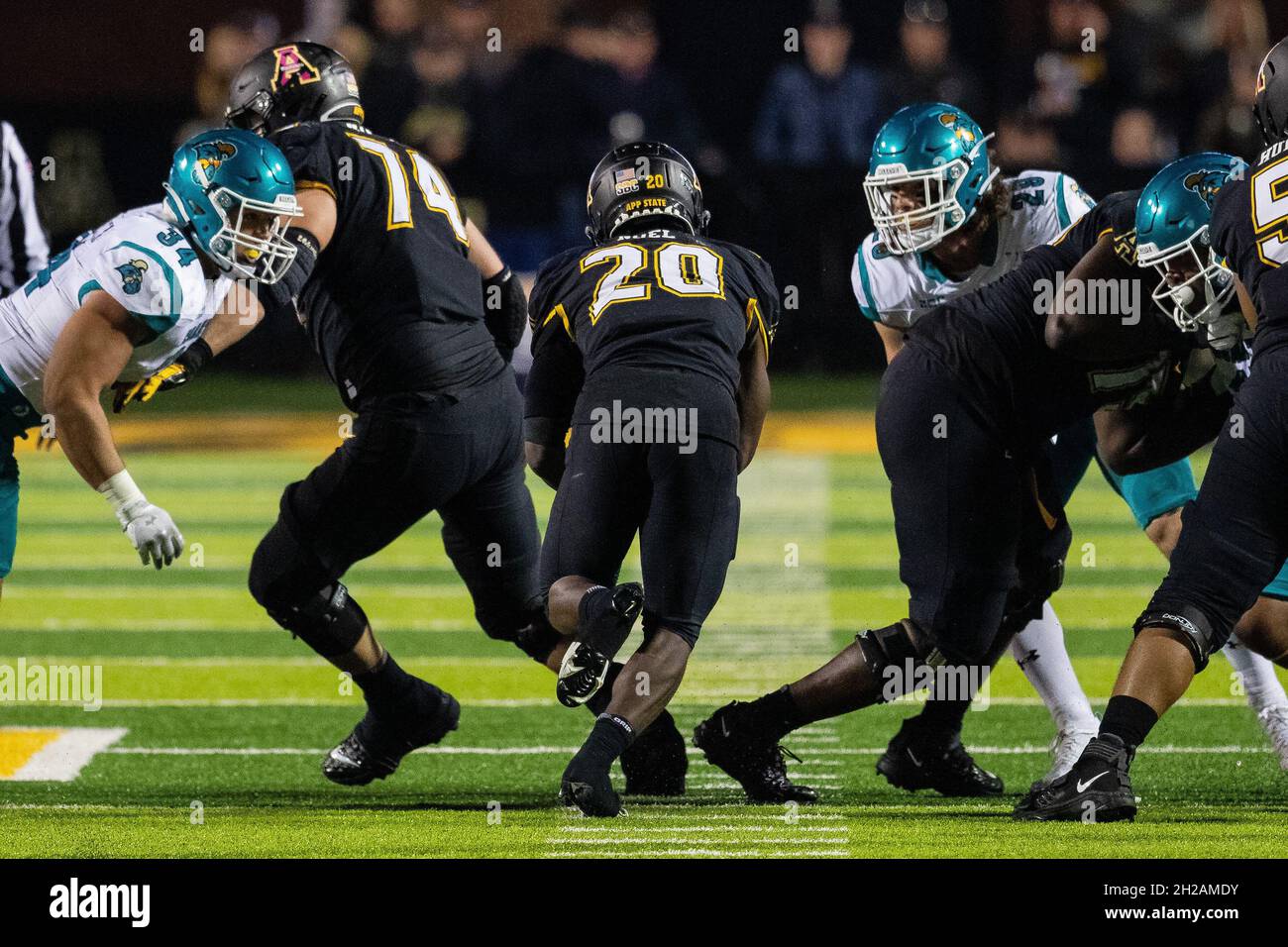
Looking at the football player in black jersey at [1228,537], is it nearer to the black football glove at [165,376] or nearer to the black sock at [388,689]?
the black sock at [388,689]

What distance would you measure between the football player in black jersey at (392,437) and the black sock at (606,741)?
553mm

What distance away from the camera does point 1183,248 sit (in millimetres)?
4664

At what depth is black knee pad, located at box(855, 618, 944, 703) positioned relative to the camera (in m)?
4.89

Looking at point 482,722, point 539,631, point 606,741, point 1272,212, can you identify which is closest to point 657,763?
point 539,631

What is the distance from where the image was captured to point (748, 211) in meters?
14.1

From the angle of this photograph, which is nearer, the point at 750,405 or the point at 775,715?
the point at 775,715

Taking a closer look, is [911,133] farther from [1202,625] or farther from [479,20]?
[479,20]

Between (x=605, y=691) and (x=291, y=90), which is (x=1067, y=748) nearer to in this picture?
(x=605, y=691)

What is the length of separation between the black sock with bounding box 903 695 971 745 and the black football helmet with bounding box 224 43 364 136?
2.19 metres

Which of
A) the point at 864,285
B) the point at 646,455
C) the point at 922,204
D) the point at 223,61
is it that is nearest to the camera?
the point at 646,455

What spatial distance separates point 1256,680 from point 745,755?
144 centimetres

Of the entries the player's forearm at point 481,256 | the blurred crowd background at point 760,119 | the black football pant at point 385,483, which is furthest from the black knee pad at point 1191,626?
the blurred crowd background at point 760,119

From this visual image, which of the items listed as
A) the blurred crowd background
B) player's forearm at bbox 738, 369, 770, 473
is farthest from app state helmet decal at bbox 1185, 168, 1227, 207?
the blurred crowd background

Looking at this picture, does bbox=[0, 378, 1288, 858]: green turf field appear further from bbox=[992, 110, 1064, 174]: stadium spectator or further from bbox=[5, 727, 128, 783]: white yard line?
bbox=[992, 110, 1064, 174]: stadium spectator
